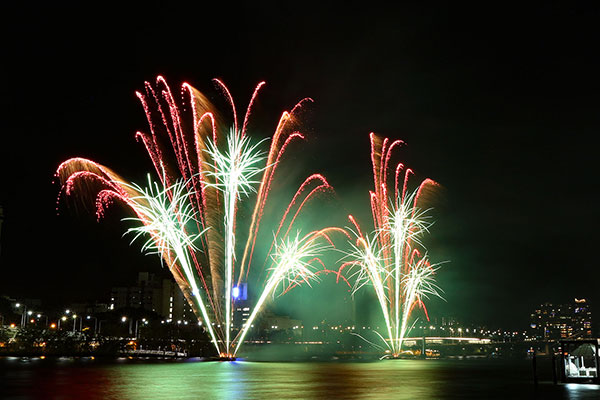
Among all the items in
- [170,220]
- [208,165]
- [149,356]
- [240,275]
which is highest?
[208,165]

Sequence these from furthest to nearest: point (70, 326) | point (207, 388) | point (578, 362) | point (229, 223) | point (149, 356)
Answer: point (70, 326)
point (149, 356)
point (229, 223)
point (578, 362)
point (207, 388)

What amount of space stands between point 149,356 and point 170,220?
3486 cm

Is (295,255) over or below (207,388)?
over

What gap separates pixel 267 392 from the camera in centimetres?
2241

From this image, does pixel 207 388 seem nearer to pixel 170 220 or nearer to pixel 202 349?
pixel 170 220

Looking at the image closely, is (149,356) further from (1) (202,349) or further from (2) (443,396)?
(2) (443,396)

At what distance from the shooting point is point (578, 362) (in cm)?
3167

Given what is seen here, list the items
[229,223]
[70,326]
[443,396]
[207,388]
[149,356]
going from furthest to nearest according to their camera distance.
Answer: [70,326] → [149,356] → [229,223] → [207,388] → [443,396]

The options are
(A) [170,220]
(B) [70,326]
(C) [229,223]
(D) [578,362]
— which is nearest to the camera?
(D) [578,362]

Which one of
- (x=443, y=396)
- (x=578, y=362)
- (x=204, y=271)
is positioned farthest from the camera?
(x=204, y=271)

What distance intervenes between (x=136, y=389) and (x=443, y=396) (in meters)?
11.1

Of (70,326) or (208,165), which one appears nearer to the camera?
(208,165)

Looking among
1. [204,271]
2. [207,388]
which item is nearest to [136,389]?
[207,388]

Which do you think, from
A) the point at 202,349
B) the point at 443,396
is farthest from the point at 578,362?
the point at 202,349
